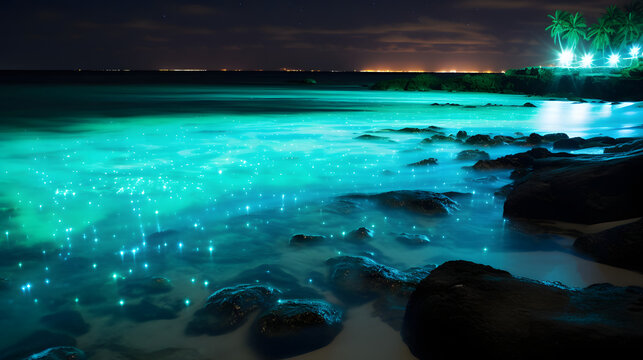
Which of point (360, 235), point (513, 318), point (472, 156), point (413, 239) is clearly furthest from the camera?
point (472, 156)

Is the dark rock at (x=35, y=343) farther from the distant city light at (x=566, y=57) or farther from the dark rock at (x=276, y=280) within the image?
the distant city light at (x=566, y=57)

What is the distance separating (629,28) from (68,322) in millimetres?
81151

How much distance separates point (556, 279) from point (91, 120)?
2193cm

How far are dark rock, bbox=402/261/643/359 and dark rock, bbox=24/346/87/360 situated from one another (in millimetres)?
2357

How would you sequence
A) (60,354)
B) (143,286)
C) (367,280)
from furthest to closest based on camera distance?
1. (143,286)
2. (367,280)
3. (60,354)

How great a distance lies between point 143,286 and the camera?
4.01 m

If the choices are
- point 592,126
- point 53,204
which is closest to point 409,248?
point 53,204

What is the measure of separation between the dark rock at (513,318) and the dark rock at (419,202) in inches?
123

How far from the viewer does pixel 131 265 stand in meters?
4.51

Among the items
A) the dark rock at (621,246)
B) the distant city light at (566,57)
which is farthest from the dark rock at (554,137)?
the distant city light at (566,57)

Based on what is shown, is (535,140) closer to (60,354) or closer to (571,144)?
(571,144)

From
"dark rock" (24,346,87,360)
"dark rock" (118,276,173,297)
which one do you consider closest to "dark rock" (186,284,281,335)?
"dark rock" (118,276,173,297)

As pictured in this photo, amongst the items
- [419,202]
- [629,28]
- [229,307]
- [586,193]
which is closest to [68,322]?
[229,307]

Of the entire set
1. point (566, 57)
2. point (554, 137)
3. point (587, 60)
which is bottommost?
point (554, 137)
